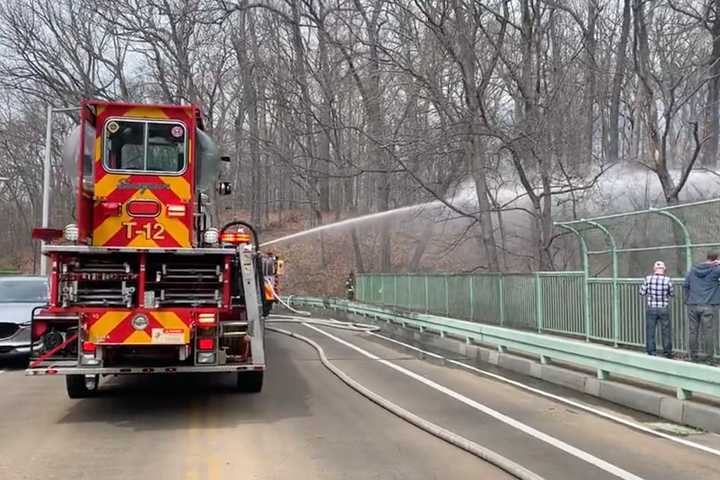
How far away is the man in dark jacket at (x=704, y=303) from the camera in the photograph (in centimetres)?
1009

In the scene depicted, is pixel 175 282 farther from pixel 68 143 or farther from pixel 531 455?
pixel 531 455

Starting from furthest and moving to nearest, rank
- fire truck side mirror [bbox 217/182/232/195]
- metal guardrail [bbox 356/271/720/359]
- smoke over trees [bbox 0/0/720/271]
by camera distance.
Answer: smoke over trees [bbox 0/0/720/271] < metal guardrail [bbox 356/271/720/359] < fire truck side mirror [bbox 217/182/232/195]

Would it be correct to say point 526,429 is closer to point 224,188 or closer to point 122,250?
point 122,250

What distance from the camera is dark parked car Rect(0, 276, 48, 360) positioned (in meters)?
12.7

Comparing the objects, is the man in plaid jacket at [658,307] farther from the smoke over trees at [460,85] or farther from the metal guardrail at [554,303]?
the smoke over trees at [460,85]

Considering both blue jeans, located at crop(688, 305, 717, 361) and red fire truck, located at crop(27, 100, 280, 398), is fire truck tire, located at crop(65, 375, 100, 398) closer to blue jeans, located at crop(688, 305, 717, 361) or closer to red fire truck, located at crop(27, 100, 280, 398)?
red fire truck, located at crop(27, 100, 280, 398)

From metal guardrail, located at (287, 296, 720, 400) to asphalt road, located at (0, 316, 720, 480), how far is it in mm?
587

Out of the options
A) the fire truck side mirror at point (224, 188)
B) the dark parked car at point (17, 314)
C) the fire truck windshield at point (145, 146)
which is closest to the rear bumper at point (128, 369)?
the fire truck windshield at point (145, 146)

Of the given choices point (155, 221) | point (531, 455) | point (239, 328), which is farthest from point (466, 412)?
point (155, 221)

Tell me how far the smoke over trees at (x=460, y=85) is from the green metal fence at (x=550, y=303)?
9.75ft

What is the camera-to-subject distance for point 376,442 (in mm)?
7355

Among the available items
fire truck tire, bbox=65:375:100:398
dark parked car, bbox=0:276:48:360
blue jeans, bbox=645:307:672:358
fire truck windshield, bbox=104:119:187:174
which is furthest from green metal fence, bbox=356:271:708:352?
dark parked car, bbox=0:276:48:360

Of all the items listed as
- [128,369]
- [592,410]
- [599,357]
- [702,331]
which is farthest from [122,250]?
[702,331]

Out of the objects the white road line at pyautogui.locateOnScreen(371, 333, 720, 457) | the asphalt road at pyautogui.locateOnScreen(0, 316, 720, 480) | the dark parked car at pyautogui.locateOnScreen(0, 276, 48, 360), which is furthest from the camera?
the dark parked car at pyautogui.locateOnScreen(0, 276, 48, 360)
